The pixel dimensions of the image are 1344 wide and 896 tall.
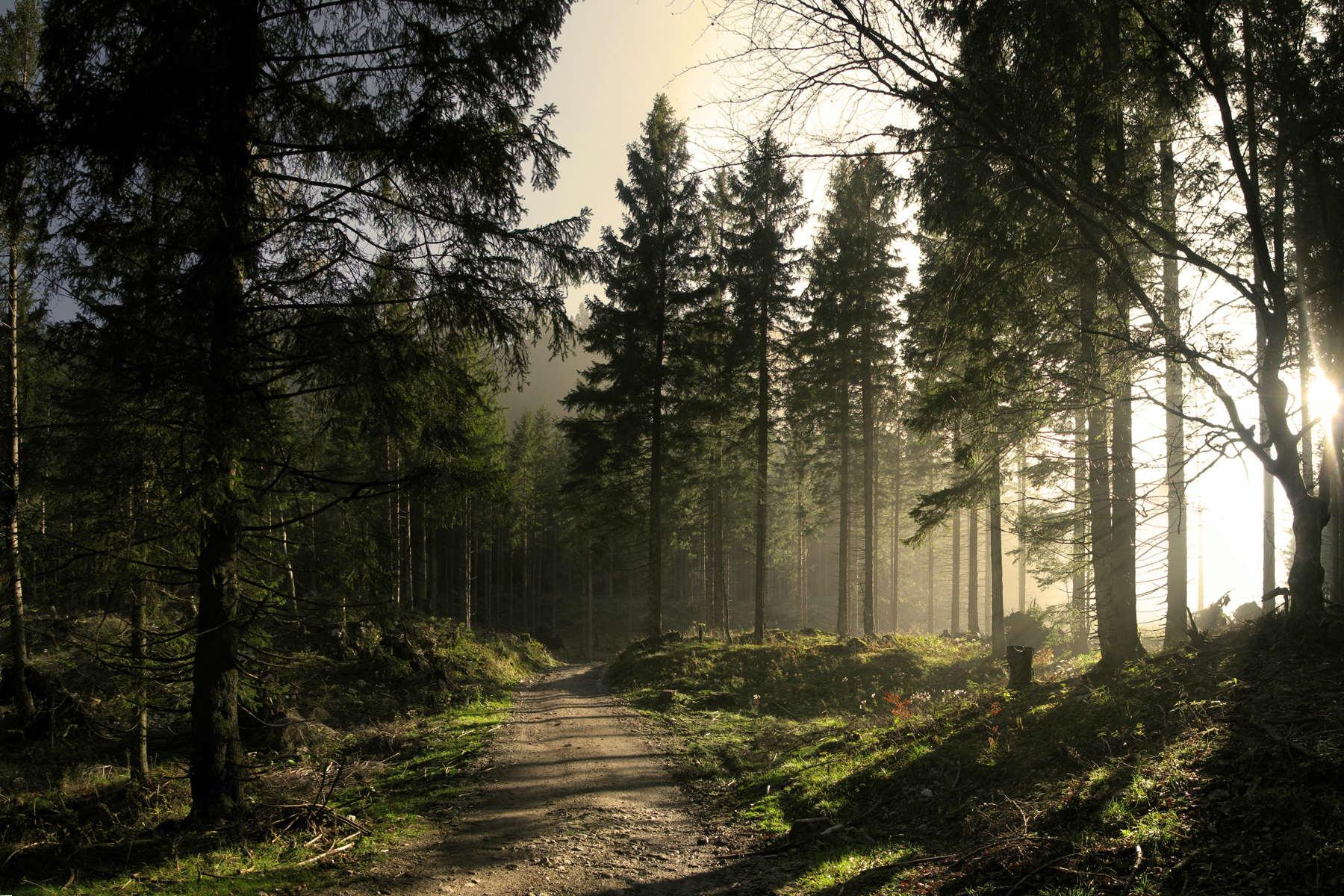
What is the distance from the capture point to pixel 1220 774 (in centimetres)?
467

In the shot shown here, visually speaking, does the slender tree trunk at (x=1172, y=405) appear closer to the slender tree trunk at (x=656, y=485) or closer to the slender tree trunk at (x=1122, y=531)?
the slender tree trunk at (x=1122, y=531)

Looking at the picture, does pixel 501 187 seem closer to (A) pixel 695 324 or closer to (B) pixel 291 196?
(B) pixel 291 196

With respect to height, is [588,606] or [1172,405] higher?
[1172,405]

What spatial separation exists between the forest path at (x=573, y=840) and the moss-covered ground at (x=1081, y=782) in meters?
0.69

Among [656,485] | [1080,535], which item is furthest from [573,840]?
[656,485]

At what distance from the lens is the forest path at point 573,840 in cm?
541

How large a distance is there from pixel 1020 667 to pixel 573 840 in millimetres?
6872

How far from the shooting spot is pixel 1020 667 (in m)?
9.33

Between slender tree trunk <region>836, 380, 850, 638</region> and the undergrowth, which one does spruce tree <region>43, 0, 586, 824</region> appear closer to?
the undergrowth

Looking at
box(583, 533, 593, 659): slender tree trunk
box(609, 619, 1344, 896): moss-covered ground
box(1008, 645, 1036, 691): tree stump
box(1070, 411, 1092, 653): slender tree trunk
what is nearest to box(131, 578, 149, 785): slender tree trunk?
box(609, 619, 1344, 896): moss-covered ground

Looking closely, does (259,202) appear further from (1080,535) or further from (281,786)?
(1080,535)

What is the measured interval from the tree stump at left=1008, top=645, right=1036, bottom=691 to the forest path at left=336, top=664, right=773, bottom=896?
5.31 m

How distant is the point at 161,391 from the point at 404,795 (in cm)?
549

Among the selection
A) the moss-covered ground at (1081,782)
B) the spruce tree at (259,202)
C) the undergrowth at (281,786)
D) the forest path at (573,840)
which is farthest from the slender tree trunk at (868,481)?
the spruce tree at (259,202)
